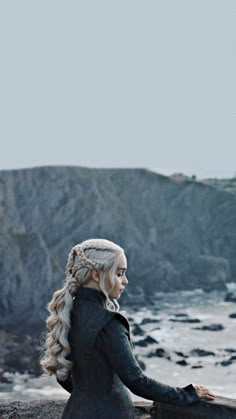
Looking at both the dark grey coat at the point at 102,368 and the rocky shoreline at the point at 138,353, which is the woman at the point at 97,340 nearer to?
the dark grey coat at the point at 102,368

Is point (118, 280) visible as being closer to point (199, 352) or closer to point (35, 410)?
point (35, 410)

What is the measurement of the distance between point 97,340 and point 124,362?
0.17 metres

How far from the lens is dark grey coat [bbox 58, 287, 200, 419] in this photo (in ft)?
9.71

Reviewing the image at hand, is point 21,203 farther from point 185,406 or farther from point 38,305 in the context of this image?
point 185,406

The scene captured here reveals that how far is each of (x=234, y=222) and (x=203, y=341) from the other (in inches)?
2638

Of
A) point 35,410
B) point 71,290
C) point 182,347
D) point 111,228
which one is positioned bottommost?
point 182,347

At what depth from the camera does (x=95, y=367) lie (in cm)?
308

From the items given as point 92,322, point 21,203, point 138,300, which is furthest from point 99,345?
point 21,203

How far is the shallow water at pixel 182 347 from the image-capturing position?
30.5m

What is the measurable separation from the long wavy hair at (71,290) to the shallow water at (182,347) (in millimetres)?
12100

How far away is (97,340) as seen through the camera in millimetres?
3025

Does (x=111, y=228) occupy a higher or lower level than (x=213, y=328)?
higher

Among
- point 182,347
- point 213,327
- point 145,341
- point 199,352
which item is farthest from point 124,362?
point 213,327

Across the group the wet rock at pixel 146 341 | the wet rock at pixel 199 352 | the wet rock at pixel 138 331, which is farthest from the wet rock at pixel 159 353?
the wet rock at pixel 138 331
